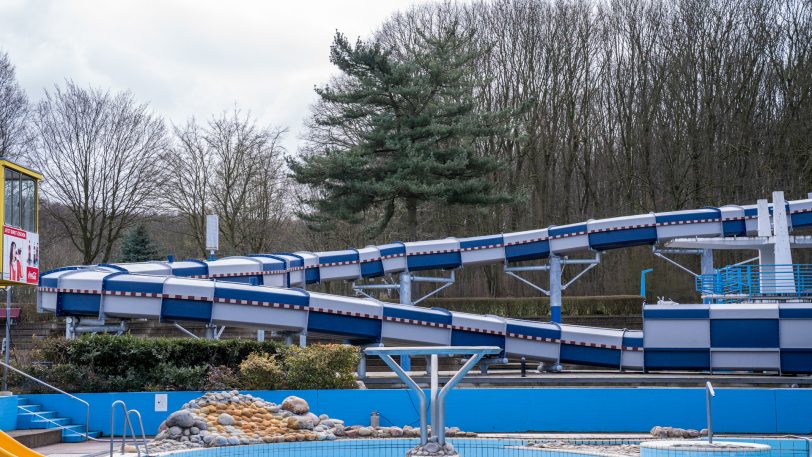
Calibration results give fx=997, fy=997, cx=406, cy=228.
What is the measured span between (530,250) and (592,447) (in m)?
17.9

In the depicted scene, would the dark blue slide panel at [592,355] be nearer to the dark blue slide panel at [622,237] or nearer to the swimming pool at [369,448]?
the dark blue slide panel at [622,237]

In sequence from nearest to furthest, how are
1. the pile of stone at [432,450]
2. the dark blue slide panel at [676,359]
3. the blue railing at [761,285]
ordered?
the pile of stone at [432,450] → the dark blue slide panel at [676,359] → the blue railing at [761,285]

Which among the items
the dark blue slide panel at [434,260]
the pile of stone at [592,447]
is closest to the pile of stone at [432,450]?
the pile of stone at [592,447]

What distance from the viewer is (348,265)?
35.2 m

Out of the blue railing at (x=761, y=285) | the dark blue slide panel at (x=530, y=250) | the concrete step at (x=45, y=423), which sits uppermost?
the dark blue slide panel at (x=530, y=250)

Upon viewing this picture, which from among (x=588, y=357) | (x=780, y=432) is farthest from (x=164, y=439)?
(x=588, y=357)

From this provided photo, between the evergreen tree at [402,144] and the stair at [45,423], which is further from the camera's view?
the evergreen tree at [402,144]

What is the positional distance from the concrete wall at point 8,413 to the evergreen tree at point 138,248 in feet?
97.5

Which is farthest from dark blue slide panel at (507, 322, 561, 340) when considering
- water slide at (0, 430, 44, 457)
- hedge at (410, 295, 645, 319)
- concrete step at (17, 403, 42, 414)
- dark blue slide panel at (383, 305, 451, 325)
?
water slide at (0, 430, 44, 457)

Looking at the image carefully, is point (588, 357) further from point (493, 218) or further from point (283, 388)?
point (493, 218)

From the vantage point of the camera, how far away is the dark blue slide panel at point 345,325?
2745cm

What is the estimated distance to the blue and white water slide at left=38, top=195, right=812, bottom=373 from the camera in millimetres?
26719

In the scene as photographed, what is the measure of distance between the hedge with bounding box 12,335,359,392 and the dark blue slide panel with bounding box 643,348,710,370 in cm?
1003

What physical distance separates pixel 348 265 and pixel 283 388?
12.1 m
